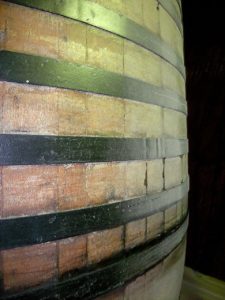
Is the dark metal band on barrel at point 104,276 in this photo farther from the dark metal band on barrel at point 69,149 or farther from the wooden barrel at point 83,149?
the dark metal band on barrel at point 69,149

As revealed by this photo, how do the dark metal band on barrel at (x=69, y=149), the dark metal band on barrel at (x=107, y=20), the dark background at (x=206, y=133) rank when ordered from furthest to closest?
the dark background at (x=206, y=133)
the dark metal band on barrel at (x=107, y=20)
the dark metal band on barrel at (x=69, y=149)

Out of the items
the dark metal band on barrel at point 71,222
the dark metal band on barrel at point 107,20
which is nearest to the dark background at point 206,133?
the dark metal band on barrel at point 107,20

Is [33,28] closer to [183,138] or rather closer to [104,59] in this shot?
[104,59]

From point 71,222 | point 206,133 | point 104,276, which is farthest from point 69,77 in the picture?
point 206,133

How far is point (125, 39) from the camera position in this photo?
121cm

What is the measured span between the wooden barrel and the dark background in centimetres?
246

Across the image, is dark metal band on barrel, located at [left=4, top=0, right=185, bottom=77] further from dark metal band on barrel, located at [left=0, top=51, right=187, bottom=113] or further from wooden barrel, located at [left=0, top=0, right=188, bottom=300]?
dark metal band on barrel, located at [left=0, top=51, right=187, bottom=113]

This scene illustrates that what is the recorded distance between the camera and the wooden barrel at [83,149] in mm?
936

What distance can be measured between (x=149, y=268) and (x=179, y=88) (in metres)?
0.99

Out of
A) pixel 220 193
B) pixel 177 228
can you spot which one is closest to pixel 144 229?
pixel 177 228

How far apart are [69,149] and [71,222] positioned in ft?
0.90

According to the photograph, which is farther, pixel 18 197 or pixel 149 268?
pixel 149 268

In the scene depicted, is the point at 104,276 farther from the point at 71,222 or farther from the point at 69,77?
the point at 69,77

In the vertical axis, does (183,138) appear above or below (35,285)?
above
